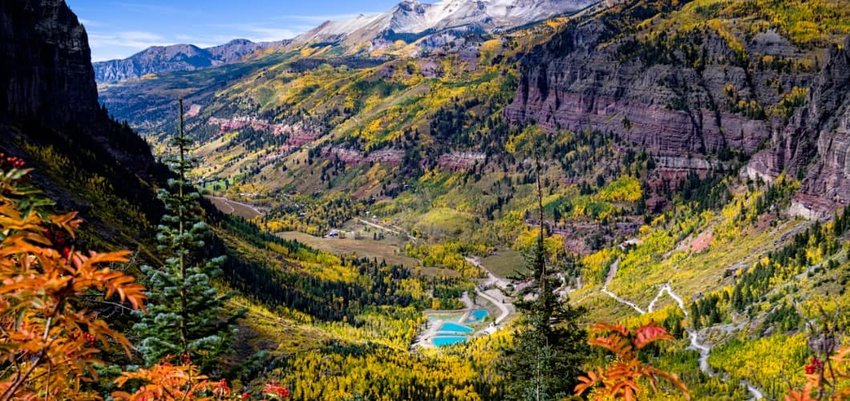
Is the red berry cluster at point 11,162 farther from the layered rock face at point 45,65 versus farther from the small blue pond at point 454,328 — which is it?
the small blue pond at point 454,328

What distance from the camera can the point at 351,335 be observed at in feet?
547

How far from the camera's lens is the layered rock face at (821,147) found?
452 feet

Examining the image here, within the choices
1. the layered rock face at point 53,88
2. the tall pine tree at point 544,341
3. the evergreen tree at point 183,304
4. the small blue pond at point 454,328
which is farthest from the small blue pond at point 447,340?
the evergreen tree at point 183,304

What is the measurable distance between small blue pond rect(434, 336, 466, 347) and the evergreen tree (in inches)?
6031

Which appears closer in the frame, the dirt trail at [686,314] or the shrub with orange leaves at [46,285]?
the shrub with orange leaves at [46,285]

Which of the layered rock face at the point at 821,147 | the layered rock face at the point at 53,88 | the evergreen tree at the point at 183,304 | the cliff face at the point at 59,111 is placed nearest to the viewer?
the evergreen tree at the point at 183,304

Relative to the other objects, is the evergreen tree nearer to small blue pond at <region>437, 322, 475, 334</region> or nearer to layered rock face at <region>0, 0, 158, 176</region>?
layered rock face at <region>0, 0, 158, 176</region>

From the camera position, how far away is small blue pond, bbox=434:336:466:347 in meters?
176

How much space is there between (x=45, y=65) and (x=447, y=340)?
126m

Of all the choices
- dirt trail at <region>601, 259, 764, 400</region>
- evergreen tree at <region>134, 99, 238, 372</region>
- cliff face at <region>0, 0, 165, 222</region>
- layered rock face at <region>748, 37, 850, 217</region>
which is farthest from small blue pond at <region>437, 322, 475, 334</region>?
evergreen tree at <region>134, 99, 238, 372</region>

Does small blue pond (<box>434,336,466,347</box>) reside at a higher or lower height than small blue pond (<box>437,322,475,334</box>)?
higher

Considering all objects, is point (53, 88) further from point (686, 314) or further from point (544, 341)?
point (686, 314)

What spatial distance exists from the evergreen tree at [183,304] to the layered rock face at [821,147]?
146 m

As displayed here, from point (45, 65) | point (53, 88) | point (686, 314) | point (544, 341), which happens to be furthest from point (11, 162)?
point (53, 88)
